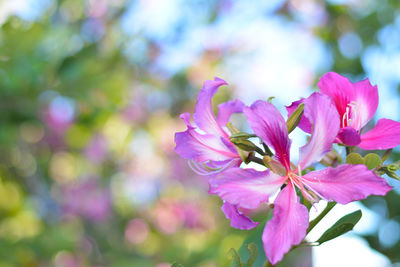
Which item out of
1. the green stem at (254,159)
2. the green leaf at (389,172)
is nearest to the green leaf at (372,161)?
the green leaf at (389,172)

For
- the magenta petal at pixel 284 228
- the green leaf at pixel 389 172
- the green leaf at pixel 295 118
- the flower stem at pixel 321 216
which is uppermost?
the green leaf at pixel 295 118

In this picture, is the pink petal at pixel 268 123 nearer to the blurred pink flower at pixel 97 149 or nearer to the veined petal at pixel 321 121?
the veined petal at pixel 321 121

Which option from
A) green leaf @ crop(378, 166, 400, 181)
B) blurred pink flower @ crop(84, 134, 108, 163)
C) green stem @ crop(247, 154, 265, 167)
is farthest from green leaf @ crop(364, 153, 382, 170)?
blurred pink flower @ crop(84, 134, 108, 163)

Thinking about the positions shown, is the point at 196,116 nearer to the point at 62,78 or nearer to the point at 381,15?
the point at 62,78

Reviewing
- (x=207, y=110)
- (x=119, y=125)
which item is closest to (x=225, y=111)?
(x=207, y=110)

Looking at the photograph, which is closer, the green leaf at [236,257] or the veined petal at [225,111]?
the green leaf at [236,257]

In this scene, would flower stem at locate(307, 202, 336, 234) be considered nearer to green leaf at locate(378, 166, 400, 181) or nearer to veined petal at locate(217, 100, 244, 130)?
green leaf at locate(378, 166, 400, 181)

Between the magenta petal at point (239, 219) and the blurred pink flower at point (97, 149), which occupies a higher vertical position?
the magenta petal at point (239, 219)
